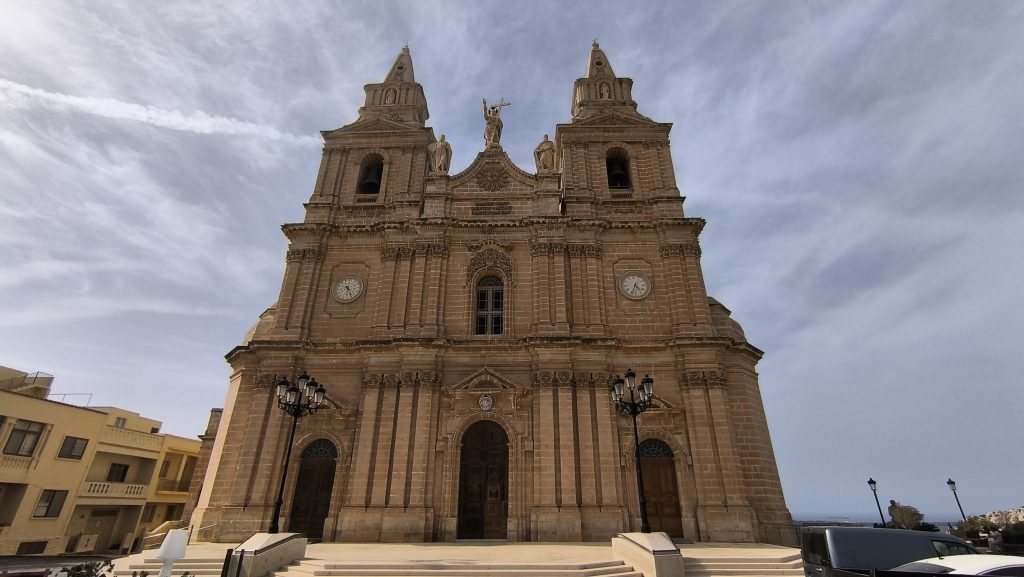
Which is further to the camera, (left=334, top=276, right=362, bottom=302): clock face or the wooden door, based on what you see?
the wooden door

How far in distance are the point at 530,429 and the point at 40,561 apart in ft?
70.6

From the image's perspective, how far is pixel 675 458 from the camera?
18219mm

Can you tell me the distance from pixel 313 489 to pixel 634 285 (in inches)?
591

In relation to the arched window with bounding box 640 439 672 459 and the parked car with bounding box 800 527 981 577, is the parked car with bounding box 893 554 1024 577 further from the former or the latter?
the arched window with bounding box 640 439 672 459

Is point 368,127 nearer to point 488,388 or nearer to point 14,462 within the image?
point 488,388

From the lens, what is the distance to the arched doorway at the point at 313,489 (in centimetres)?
1781

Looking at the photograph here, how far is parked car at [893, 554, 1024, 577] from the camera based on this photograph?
6363 mm

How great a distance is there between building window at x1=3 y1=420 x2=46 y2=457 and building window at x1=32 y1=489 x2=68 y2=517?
2.23 meters

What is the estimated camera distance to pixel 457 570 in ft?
37.3

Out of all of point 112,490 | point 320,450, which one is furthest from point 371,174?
point 112,490

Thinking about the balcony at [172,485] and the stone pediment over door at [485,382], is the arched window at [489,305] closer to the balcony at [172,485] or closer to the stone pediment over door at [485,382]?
the stone pediment over door at [485,382]

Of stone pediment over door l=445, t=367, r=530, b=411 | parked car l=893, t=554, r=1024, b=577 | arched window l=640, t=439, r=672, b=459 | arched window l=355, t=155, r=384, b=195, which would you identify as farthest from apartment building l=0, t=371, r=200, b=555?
parked car l=893, t=554, r=1024, b=577

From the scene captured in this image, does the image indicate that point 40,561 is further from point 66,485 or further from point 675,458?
point 675,458

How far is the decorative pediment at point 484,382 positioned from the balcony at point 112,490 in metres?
21.5
